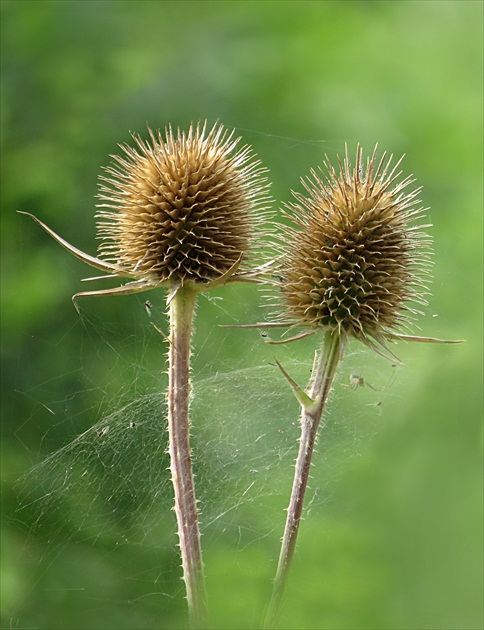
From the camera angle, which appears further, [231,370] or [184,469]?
[231,370]

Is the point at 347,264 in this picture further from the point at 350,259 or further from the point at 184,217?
the point at 184,217

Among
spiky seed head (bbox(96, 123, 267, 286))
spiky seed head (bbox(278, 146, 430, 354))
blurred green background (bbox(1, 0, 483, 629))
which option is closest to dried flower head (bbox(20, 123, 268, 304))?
spiky seed head (bbox(96, 123, 267, 286))

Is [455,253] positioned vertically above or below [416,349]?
above

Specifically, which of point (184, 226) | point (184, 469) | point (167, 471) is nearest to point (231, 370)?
point (167, 471)

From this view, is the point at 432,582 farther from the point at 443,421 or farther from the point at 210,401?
the point at 443,421

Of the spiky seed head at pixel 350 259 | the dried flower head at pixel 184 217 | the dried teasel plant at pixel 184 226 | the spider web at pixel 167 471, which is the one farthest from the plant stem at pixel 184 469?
the spider web at pixel 167 471

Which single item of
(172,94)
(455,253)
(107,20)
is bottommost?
(455,253)

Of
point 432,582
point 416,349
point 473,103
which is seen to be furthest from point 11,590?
point 473,103
